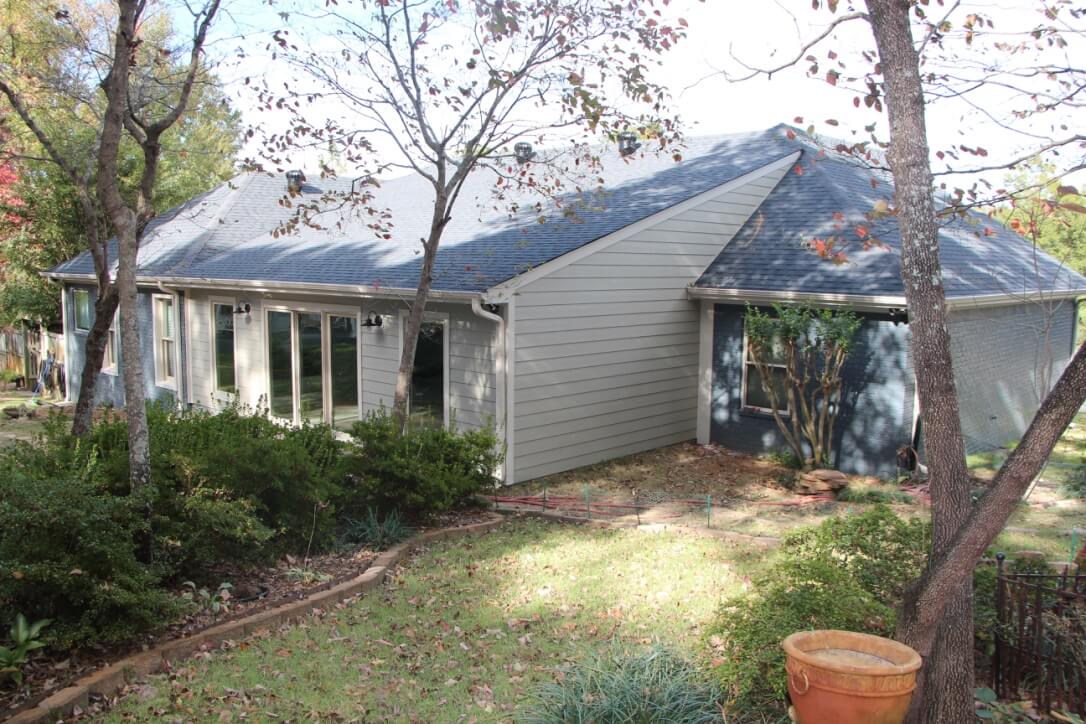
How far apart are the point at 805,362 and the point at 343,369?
266 inches

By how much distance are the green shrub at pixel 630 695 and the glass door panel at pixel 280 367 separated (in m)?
10.1

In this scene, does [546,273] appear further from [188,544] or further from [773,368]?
[188,544]

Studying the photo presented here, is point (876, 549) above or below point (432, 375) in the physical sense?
below

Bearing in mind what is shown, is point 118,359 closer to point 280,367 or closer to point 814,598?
point 280,367

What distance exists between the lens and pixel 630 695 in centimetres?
405

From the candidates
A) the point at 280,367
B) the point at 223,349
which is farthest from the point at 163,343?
the point at 280,367

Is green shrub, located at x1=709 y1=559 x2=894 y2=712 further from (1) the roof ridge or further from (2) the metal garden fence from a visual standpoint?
(1) the roof ridge

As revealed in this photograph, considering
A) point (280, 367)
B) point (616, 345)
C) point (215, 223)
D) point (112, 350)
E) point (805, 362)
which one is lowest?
point (112, 350)

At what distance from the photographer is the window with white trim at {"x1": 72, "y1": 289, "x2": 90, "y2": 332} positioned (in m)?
18.1

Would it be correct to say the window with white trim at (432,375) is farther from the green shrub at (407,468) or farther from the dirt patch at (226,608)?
the dirt patch at (226,608)

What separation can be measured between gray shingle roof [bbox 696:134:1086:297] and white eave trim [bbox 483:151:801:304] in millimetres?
487

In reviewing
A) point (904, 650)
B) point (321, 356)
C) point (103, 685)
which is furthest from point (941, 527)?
point (321, 356)

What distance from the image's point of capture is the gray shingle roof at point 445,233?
11.0m

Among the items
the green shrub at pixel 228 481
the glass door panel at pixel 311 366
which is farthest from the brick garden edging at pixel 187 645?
the glass door panel at pixel 311 366
